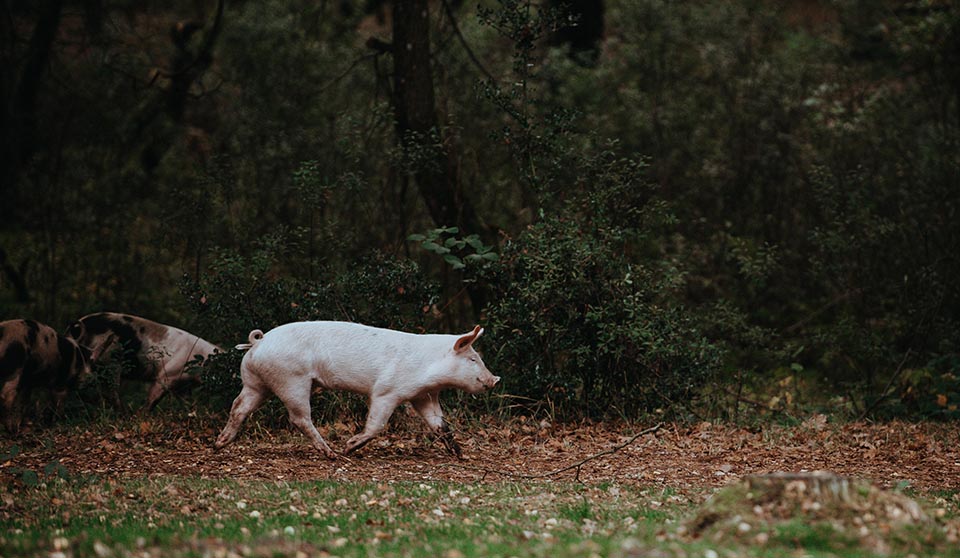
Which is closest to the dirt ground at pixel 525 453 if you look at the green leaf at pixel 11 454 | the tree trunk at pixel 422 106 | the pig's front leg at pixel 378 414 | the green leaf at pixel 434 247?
the green leaf at pixel 11 454

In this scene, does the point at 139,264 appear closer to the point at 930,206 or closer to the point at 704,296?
the point at 704,296

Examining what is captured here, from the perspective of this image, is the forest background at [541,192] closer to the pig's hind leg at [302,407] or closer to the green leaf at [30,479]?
the pig's hind leg at [302,407]

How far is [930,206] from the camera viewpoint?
1583 centimetres

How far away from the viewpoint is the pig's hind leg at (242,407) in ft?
30.8

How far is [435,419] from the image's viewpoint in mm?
9422

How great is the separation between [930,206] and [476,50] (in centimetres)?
765

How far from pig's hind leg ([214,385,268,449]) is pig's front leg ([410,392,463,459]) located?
130 cm

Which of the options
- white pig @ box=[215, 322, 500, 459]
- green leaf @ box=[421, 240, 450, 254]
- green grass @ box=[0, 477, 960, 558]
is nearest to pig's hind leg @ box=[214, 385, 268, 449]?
white pig @ box=[215, 322, 500, 459]

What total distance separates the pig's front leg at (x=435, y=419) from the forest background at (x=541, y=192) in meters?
2.03

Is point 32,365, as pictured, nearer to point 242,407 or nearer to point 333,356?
point 242,407

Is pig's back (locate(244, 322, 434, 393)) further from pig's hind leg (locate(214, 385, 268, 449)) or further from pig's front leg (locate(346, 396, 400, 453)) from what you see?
pig's hind leg (locate(214, 385, 268, 449))

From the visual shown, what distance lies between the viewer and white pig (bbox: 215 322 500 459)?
9.13 meters

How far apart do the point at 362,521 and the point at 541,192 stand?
20.2 ft

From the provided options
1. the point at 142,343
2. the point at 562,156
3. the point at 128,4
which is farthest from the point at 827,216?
the point at 128,4
